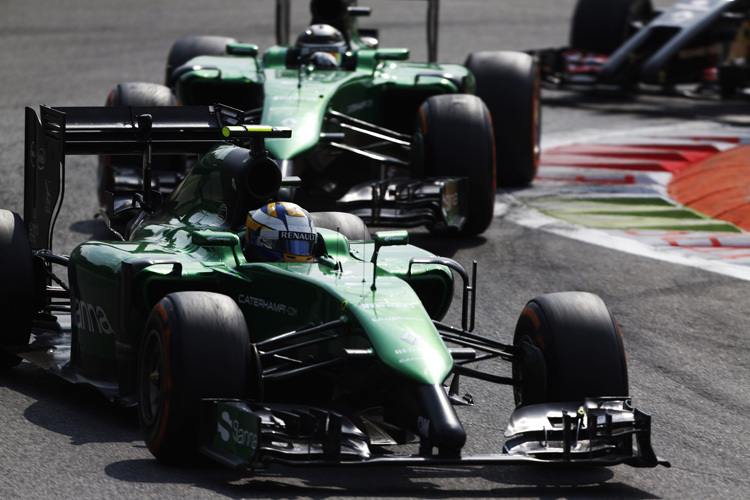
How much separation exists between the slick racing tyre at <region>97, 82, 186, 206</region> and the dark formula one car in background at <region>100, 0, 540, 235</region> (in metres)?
0.01

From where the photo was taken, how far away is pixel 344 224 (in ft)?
26.9

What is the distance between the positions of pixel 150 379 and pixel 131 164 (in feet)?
21.6

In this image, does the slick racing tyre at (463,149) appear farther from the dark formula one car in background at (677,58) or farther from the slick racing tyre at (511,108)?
the dark formula one car in background at (677,58)

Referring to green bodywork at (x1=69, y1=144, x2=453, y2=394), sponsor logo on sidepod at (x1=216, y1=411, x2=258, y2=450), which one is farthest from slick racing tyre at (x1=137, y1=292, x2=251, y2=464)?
green bodywork at (x1=69, y1=144, x2=453, y2=394)

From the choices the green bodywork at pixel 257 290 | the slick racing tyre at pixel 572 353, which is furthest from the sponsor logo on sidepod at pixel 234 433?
the slick racing tyre at pixel 572 353

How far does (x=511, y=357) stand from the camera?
6.66 meters

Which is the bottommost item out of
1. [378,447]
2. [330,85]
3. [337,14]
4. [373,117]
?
[378,447]

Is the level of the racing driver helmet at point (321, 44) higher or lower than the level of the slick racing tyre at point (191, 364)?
higher

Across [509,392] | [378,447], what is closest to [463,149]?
[509,392]

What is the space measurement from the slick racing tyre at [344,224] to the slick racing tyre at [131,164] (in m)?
4.32

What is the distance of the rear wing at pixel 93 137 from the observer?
827 centimetres

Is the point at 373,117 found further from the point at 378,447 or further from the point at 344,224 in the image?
the point at 378,447

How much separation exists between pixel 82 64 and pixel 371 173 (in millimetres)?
10357

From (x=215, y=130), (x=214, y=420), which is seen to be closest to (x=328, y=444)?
(x=214, y=420)
